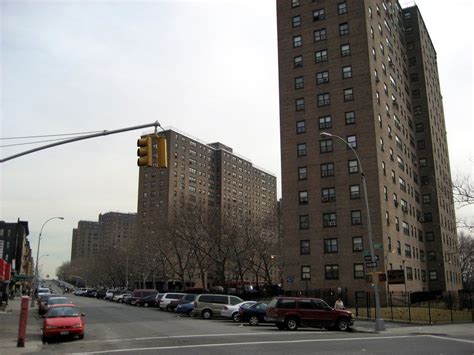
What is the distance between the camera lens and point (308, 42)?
59125 millimetres

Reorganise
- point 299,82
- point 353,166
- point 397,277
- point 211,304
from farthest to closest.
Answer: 1. point 299,82
2. point 353,166
3. point 211,304
4. point 397,277

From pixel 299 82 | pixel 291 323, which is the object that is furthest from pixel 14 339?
pixel 299 82

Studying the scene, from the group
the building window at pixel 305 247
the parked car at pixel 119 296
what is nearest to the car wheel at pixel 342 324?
the building window at pixel 305 247

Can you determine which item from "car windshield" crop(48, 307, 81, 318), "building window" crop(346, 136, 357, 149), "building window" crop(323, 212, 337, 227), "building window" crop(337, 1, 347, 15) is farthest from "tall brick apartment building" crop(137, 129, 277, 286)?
"car windshield" crop(48, 307, 81, 318)

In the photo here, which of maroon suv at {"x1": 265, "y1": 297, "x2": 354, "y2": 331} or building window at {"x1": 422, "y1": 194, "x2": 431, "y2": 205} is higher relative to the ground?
building window at {"x1": 422, "y1": 194, "x2": 431, "y2": 205}

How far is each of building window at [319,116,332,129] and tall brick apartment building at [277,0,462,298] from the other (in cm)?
12

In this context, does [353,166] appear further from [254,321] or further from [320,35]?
[254,321]

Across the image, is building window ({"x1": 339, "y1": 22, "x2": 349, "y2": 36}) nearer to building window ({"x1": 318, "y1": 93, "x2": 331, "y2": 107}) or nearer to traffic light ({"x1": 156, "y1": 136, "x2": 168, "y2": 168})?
building window ({"x1": 318, "y1": 93, "x2": 331, "y2": 107})

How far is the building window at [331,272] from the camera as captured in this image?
167 ft

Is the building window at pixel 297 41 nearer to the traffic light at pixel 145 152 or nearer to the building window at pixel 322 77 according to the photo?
the building window at pixel 322 77

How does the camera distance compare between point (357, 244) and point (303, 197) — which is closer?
point (357, 244)

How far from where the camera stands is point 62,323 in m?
20.4

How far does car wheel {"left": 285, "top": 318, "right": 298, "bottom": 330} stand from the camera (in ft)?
84.9

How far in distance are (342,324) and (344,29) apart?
40.7 metres
